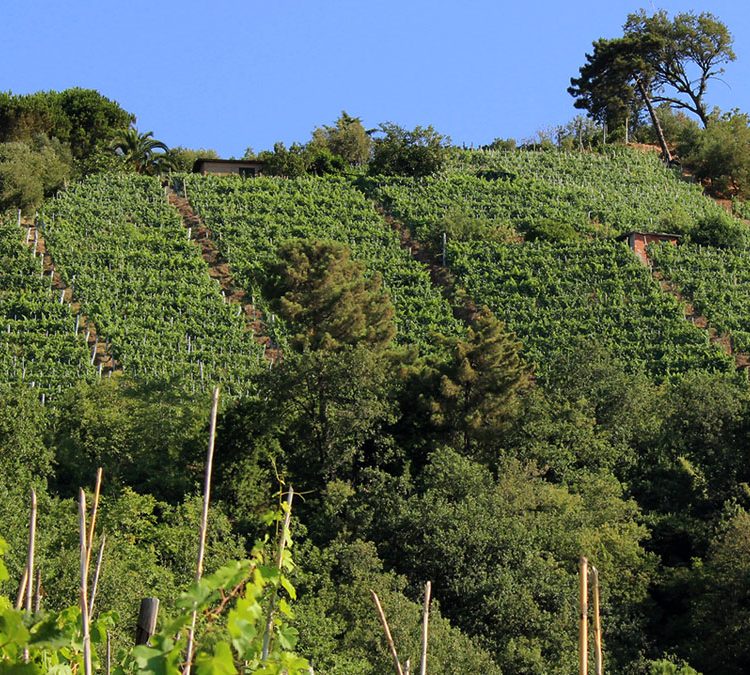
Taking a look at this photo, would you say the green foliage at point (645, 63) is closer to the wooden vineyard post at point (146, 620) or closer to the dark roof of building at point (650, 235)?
the dark roof of building at point (650, 235)

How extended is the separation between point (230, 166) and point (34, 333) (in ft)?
67.8

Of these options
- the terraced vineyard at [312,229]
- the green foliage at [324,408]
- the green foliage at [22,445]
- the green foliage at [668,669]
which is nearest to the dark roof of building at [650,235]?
the terraced vineyard at [312,229]

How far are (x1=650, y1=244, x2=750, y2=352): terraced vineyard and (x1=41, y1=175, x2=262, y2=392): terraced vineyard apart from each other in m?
13.5

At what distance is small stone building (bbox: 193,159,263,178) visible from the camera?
54853 millimetres

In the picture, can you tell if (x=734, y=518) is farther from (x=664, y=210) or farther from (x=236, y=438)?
(x=664, y=210)

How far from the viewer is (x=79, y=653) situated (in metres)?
6.89

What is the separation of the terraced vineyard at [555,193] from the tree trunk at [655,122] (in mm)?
1956

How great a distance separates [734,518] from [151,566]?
10.6 meters

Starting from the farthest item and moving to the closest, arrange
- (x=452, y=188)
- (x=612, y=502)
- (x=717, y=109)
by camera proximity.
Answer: (x=717, y=109), (x=452, y=188), (x=612, y=502)

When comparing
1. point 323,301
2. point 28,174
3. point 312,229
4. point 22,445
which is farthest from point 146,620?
point 28,174

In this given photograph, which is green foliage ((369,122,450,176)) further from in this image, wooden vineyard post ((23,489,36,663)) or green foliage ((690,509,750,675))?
wooden vineyard post ((23,489,36,663))

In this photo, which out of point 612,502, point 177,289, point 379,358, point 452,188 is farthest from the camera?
point 452,188

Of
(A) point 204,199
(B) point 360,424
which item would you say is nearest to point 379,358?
(B) point 360,424

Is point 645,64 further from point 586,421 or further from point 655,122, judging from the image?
point 586,421
